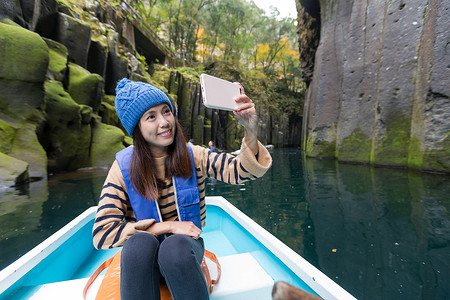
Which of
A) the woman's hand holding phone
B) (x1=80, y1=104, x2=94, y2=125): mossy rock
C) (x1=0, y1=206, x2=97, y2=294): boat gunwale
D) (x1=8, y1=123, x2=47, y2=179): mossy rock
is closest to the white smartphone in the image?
the woman's hand holding phone

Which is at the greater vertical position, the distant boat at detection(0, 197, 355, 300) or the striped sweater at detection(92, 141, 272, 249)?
the striped sweater at detection(92, 141, 272, 249)

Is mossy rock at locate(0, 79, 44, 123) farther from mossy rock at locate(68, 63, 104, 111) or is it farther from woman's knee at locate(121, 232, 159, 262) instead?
woman's knee at locate(121, 232, 159, 262)

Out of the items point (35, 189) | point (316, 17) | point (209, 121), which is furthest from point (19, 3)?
point (316, 17)

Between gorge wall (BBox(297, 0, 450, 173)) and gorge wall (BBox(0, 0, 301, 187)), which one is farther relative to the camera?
gorge wall (BBox(297, 0, 450, 173))

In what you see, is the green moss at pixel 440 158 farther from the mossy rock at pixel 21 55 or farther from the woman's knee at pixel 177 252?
the mossy rock at pixel 21 55

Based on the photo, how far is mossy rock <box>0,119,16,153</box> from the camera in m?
5.56

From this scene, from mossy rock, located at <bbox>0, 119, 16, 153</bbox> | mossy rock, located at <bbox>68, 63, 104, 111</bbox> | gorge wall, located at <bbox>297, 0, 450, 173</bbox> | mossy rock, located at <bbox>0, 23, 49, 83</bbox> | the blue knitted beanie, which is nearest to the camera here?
the blue knitted beanie

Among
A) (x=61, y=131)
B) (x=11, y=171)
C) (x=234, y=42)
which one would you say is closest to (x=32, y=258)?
(x=11, y=171)

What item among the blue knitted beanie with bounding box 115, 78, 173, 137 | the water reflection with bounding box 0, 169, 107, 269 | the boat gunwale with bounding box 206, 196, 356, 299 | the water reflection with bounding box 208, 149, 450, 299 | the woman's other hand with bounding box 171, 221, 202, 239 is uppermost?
the blue knitted beanie with bounding box 115, 78, 173, 137

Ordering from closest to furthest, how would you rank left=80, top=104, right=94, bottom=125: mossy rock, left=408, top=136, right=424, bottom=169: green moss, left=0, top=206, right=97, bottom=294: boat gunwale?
left=0, top=206, right=97, bottom=294: boat gunwale
left=408, top=136, right=424, bottom=169: green moss
left=80, top=104, right=94, bottom=125: mossy rock

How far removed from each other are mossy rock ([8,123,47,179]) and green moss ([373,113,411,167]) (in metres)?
10.5

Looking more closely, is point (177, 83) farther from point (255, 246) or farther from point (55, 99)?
point (255, 246)

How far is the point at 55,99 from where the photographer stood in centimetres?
712

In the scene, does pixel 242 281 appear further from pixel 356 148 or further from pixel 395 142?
pixel 356 148
